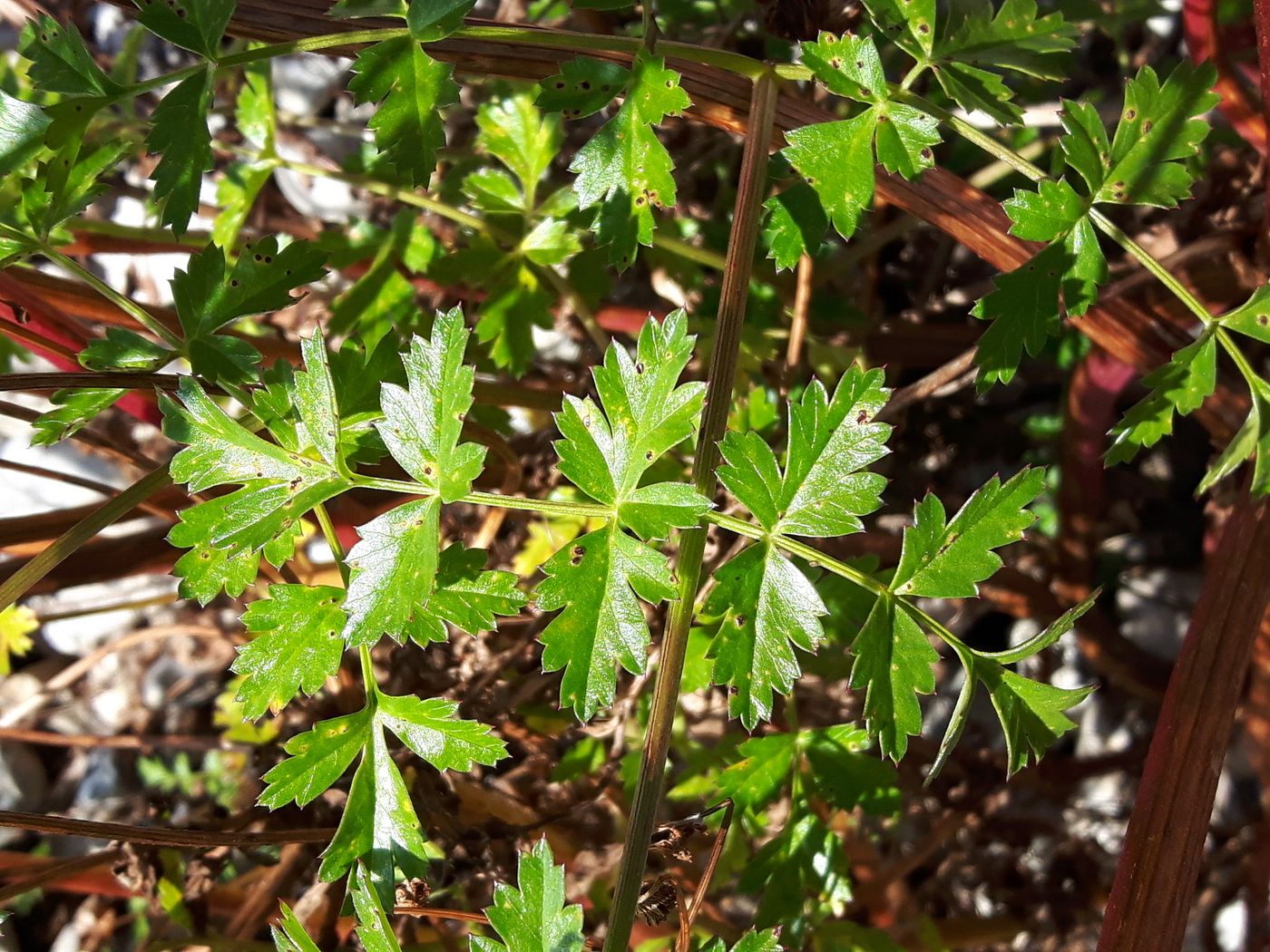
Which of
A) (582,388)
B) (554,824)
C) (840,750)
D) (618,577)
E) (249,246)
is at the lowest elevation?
(554,824)

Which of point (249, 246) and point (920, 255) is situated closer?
point (249, 246)

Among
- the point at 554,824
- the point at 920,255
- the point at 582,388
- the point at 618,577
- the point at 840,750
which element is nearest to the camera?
the point at 618,577

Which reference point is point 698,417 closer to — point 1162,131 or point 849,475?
point 849,475

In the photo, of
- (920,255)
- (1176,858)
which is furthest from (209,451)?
(920,255)

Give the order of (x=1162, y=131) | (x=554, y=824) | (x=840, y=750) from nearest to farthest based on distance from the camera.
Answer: (x=1162, y=131)
(x=840, y=750)
(x=554, y=824)

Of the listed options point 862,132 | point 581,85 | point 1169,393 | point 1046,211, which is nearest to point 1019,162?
point 1046,211

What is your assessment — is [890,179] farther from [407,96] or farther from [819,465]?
[407,96]

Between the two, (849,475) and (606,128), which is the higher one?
(606,128)

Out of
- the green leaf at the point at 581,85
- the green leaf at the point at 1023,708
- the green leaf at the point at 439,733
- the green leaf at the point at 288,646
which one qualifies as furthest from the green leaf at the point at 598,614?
the green leaf at the point at 581,85
